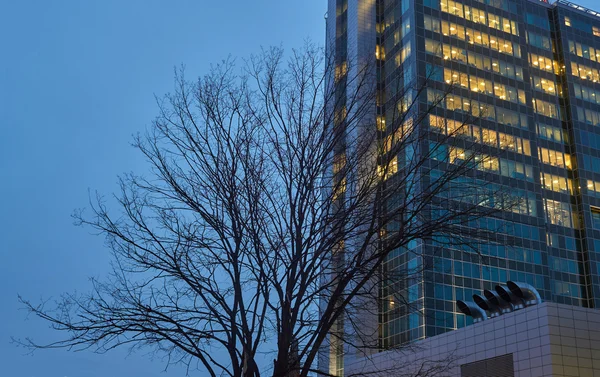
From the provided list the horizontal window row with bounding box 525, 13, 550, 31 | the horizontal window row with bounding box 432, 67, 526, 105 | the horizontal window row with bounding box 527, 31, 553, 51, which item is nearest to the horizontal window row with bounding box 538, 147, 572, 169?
the horizontal window row with bounding box 432, 67, 526, 105

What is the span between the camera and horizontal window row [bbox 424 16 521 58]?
82438mm

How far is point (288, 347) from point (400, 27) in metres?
79.4

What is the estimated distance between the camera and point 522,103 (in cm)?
8412

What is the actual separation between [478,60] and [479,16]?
7279 millimetres

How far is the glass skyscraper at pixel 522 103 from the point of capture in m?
73.5

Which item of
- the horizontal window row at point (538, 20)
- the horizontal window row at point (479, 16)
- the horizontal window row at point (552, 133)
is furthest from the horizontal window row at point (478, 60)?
the horizontal window row at point (538, 20)

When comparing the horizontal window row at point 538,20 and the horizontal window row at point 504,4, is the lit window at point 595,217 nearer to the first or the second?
the horizontal window row at point 538,20

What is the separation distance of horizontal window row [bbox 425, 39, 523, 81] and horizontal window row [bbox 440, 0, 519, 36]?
527cm

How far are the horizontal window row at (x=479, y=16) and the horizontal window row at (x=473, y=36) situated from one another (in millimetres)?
1746

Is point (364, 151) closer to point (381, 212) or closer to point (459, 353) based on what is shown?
point (381, 212)

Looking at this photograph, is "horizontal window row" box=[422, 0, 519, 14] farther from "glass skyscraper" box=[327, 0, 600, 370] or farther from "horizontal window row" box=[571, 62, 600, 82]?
"horizontal window row" box=[571, 62, 600, 82]

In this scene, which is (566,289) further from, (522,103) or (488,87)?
(488,87)

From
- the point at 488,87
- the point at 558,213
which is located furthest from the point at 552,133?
the point at 488,87

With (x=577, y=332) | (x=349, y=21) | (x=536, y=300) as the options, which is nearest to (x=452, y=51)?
(x=349, y=21)
